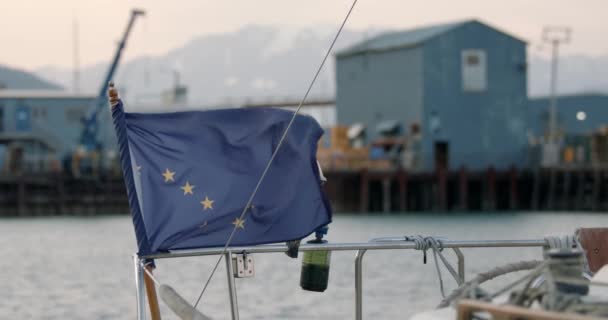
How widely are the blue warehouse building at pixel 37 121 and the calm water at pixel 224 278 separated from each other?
2721 cm

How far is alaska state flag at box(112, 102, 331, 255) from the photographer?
26.6 ft

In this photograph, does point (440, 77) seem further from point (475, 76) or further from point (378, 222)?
point (378, 222)

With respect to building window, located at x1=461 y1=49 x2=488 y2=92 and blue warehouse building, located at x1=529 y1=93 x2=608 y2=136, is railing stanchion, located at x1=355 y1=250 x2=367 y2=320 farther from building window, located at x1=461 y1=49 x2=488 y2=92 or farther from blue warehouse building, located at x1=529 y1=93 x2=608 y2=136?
blue warehouse building, located at x1=529 y1=93 x2=608 y2=136

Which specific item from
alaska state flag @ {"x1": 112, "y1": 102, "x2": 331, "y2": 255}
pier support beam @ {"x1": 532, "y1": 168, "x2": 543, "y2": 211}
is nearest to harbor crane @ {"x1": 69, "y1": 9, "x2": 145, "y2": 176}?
pier support beam @ {"x1": 532, "y1": 168, "x2": 543, "y2": 211}

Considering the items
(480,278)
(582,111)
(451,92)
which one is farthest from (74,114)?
(480,278)

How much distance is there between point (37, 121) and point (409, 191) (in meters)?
30.4

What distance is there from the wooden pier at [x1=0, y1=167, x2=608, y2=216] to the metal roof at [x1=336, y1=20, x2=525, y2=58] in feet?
27.3

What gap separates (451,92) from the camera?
8538 centimetres

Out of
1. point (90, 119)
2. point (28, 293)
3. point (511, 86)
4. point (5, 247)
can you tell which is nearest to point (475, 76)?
point (511, 86)

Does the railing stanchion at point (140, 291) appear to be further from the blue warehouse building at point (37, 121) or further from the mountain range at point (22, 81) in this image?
the mountain range at point (22, 81)

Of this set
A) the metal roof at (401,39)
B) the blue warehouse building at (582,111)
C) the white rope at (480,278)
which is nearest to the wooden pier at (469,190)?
the metal roof at (401,39)

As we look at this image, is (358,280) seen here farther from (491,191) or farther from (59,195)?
(59,195)

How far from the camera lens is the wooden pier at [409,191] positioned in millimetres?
86750

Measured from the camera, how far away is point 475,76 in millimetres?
86812
